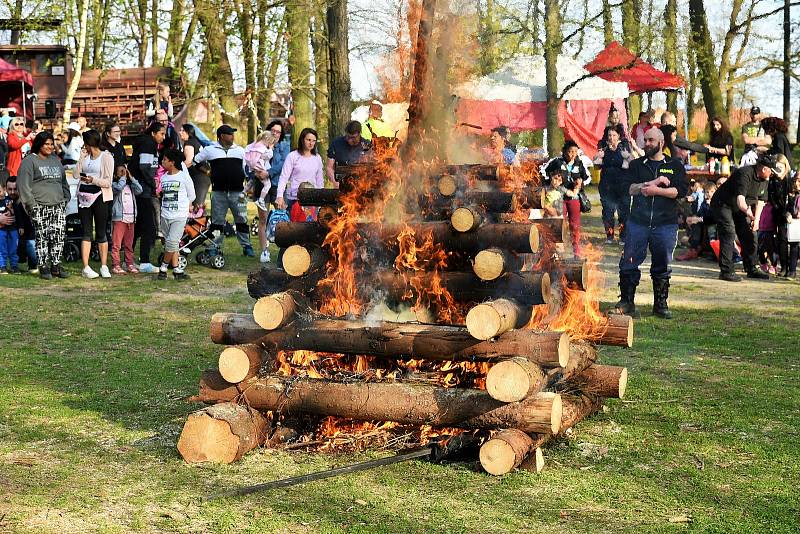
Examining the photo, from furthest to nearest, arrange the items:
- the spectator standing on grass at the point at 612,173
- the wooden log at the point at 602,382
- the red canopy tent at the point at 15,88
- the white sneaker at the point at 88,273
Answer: the red canopy tent at the point at 15,88
the spectator standing on grass at the point at 612,173
the white sneaker at the point at 88,273
the wooden log at the point at 602,382

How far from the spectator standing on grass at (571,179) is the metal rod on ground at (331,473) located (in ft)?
37.2

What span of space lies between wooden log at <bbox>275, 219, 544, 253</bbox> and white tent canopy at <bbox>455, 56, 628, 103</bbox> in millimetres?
23005

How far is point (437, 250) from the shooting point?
6.87 m

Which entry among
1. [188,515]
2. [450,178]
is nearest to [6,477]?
[188,515]

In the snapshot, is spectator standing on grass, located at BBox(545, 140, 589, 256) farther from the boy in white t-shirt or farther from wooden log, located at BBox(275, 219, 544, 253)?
wooden log, located at BBox(275, 219, 544, 253)

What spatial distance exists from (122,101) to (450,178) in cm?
2746

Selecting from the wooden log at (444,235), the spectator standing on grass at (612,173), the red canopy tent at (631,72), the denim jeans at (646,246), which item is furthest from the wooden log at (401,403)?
the red canopy tent at (631,72)

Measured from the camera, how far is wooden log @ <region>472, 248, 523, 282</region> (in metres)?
6.46

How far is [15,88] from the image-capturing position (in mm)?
30969

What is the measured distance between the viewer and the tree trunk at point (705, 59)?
1119 inches

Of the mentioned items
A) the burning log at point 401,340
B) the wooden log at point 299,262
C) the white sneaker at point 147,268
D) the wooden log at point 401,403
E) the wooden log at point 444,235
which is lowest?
the wooden log at point 401,403

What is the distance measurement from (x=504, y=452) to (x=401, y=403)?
0.78m

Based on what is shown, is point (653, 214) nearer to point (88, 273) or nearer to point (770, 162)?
point (770, 162)

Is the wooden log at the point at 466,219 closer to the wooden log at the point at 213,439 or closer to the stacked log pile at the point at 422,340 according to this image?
the stacked log pile at the point at 422,340
